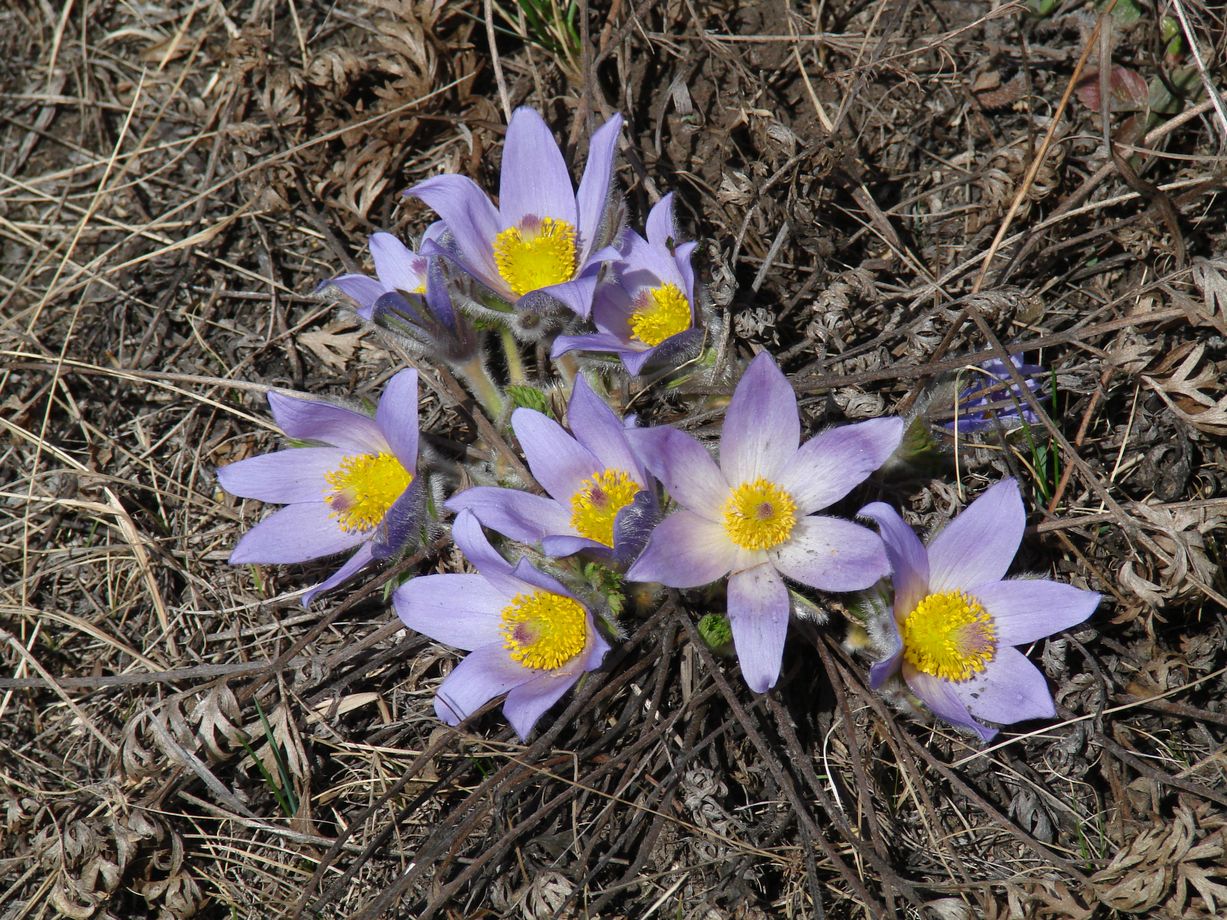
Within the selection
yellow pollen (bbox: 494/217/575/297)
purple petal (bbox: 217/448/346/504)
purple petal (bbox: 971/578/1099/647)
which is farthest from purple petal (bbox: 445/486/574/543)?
purple petal (bbox: 971/578/1099/647)

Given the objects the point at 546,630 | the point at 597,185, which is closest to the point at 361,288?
the point at 597,185

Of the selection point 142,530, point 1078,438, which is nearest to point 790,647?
point 1078,438

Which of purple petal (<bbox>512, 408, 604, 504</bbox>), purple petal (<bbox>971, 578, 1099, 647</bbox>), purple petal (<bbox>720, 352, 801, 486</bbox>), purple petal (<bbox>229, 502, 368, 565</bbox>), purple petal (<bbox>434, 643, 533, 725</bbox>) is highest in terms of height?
purple petal (<bbox>720, 352, 801, 486</bbox>)

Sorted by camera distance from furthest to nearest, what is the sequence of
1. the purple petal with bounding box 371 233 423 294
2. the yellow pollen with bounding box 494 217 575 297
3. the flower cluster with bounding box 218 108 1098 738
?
the purple petal with bounding box 371 233 423 294
the yellow pollen with bounding box 494 217 575 297
the flower cluster with bounding box 218 108 1098 738

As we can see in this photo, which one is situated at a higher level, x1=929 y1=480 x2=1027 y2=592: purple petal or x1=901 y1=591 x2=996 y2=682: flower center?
x1=929 y1=480 x2=1027 y2=592: purple petal

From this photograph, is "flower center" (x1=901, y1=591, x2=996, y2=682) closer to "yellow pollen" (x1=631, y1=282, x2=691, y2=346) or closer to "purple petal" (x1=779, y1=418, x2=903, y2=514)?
"purple petal" (x1=779, y1=418, x2=903, y2=514)
